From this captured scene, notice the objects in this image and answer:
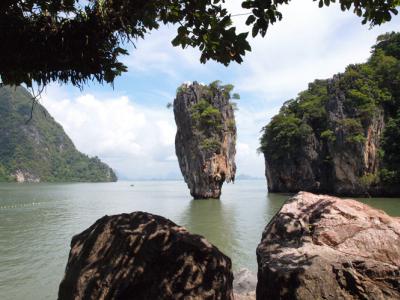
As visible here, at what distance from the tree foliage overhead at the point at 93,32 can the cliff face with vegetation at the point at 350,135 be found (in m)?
33.0

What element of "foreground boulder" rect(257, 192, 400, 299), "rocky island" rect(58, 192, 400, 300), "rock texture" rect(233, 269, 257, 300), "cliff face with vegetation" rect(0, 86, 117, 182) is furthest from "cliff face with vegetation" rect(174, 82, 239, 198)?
"cliff face with vegetation" rect(0, 86, 117, 182)

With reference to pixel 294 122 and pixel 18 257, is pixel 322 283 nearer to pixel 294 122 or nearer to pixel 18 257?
pixel 18 257

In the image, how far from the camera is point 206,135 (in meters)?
37.6

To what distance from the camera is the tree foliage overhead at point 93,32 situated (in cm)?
353

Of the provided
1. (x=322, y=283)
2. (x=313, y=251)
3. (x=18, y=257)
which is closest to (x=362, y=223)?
(x=313, y=251)

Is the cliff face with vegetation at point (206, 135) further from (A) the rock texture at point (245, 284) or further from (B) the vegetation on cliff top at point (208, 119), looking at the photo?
(A) the rock texture at point (245, 284)

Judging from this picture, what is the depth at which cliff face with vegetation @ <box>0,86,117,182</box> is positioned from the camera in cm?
13419

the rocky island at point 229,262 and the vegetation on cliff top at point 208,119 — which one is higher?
the vegetation on cliff top at point 208,119

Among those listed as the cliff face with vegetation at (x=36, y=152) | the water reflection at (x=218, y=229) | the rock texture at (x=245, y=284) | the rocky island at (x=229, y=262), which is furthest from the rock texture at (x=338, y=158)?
the cliff face with vegetation at (x=36, y=152)

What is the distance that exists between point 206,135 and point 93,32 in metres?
33.7

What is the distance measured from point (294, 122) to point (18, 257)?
37363mm

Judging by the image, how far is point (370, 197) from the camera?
3328 cm

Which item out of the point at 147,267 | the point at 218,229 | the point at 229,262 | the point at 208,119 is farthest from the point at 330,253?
the point at 208,119

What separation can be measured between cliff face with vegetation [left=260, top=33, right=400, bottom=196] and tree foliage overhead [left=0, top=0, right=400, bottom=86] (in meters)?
33.0
